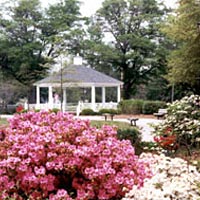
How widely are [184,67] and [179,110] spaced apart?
45.5ft

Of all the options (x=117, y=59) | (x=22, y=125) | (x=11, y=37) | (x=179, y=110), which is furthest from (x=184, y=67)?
(x=22, y=125)

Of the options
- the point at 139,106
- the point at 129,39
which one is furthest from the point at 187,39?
the point at 129,39

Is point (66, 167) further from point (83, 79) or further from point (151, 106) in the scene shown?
point (83, 79)

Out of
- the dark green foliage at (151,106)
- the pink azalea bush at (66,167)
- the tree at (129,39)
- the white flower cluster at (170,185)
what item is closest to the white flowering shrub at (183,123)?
the pink azalea bush at (66,167)

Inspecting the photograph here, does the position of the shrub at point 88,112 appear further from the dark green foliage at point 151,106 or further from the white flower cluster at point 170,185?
the white flower cluster at point 170,185

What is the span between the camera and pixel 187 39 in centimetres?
2458

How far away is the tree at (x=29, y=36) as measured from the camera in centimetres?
3500

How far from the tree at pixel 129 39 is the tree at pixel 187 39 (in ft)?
27.0

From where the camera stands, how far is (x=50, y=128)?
4.82 metres

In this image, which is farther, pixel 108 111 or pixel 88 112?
pixel 88 112

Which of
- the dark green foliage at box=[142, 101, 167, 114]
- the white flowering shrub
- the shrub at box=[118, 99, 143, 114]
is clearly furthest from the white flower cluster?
the shrub at box=[118, 99, 143, 114]

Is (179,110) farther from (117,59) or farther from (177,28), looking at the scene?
(117,59)

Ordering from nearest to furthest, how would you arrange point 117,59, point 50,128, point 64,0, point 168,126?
point 50,128 → point 168,126 → point 117,59 → point 64,0

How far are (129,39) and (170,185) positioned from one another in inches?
1242
